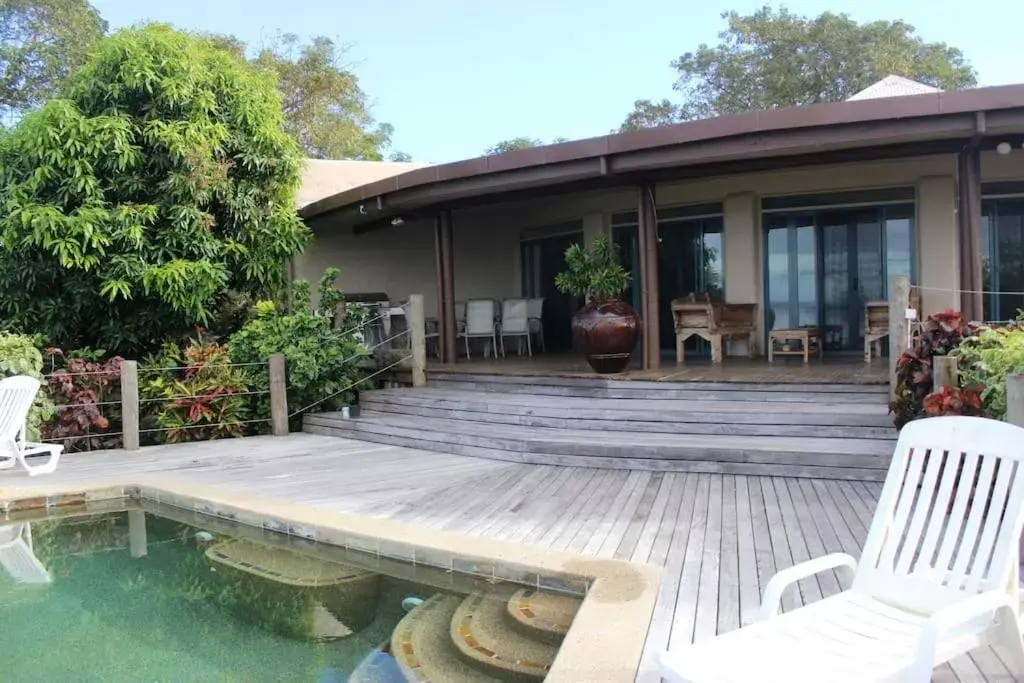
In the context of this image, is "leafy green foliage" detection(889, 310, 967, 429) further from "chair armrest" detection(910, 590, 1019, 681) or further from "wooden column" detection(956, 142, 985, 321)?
"chair armrest" detection(910, 590, 1019, 681)

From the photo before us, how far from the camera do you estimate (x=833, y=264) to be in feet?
31.4

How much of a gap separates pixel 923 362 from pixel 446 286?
5.93 meters

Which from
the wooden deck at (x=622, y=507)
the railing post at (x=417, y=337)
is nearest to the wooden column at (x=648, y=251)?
the railing post at (x=417, y=337)

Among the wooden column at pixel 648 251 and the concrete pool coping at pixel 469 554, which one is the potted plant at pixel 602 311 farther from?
the concrete pool coping at pixel 469 554

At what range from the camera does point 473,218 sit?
41.4 feet

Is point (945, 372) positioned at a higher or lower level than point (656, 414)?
higher

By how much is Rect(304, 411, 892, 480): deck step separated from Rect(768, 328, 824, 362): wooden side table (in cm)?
312

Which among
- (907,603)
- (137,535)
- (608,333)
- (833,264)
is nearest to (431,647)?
(907,603)

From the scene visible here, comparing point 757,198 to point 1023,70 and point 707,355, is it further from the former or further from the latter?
point 1023,70

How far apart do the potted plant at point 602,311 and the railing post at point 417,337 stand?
5.80ft

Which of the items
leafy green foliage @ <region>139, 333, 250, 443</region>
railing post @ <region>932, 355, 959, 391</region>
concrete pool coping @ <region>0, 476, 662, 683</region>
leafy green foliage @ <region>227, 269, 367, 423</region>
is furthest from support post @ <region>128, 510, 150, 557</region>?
railing post @ <region>932, 355, 959, 391</region>

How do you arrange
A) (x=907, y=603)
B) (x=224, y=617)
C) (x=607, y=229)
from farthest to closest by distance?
(x=607, y=229) → (x=224, y=617) → (x=907, y=603)

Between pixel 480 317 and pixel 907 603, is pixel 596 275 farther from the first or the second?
pixel 907 603

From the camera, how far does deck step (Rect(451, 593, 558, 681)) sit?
121 inches
